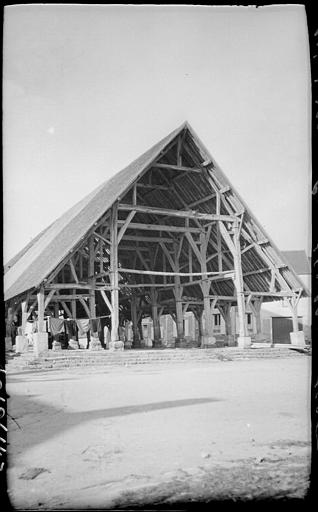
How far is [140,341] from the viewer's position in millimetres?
29422

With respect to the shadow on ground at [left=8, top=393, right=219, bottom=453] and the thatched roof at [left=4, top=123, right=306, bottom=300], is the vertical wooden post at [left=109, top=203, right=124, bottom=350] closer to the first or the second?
the thatched roof at [left=4, top=123, right=306, bottom=300]

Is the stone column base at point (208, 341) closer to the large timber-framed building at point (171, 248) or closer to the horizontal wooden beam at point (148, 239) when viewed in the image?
the large timber-framed building at point (171, 248)

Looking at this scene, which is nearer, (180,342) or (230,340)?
(180,342)

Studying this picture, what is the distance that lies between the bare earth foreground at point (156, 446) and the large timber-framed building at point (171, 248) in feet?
28.0

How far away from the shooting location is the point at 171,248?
86.1 feet

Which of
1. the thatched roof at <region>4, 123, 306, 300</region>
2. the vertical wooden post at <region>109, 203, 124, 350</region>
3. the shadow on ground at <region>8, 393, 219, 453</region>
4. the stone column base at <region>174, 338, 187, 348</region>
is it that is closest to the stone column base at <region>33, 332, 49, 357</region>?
the thatched roof at <region>4, 123, 306, 300</region>

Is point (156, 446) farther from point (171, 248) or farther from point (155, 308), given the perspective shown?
point (155, 308)

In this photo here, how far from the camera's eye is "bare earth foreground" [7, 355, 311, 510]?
200 inches

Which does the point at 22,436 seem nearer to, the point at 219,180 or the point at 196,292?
the point at 219,180

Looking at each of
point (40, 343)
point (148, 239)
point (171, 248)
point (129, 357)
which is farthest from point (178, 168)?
point (40, 343)

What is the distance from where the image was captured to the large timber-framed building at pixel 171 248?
19.3 metres

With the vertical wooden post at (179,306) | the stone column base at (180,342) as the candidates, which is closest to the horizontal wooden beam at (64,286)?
the vertical wooden post at (179,306)

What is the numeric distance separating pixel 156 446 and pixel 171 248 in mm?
20204

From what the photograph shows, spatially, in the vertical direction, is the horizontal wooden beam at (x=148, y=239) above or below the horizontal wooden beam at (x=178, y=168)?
below
